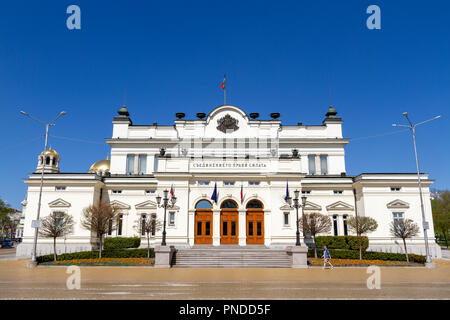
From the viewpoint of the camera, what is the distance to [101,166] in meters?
63.0

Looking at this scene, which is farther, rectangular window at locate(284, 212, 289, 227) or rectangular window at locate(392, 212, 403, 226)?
rectangular window at locate(392, 212, 403, 226)

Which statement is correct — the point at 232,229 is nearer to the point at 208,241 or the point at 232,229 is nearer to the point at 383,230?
the point at 208,241

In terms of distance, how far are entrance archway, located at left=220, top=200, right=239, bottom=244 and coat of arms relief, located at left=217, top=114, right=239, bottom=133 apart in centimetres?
1370

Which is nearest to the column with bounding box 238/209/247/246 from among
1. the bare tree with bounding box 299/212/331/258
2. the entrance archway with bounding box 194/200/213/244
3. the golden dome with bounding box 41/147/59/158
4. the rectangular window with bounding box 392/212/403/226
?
the entrance archway with bounding box 194/200/213/244

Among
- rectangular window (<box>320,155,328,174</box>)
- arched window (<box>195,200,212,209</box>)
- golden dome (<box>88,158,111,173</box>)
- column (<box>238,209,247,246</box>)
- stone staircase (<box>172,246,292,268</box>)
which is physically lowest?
stone staircase (<box>172,246,292,268</box>)

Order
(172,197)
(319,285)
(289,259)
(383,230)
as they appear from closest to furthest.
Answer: (319,285), (289,259), (172,197), (383,230)

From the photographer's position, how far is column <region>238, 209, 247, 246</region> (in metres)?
33.3

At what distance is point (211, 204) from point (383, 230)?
62.3 feet

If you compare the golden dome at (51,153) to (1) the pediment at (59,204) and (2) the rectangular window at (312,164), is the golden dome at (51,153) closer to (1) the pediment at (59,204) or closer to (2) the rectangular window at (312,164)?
(1) the pediment at (59,204)

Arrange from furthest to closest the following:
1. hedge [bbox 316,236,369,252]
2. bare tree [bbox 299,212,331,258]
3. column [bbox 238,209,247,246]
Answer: hedge [bbox 316,236,369,252] < column [bbox 238,209,247,246] < bare tree [bbox 299,212,331,258]

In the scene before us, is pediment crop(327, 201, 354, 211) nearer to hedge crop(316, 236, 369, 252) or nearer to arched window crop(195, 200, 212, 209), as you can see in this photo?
hedge crop(316, 236, 369, 252)

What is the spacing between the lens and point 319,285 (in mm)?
15695

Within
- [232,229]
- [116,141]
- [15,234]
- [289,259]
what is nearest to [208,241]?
[232,229]

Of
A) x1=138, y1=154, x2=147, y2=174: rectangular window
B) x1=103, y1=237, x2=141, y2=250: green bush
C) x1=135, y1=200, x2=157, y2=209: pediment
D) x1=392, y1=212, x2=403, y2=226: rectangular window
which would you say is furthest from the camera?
x1=138, y1=154, x2=147, y2=174: rectangular window
